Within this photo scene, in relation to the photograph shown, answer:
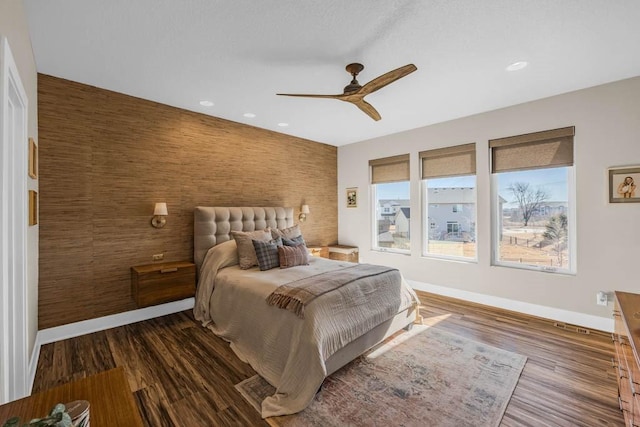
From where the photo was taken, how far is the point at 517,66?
2682mm

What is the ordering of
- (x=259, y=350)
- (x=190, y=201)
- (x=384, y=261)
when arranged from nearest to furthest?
(x=259, y=350)
(x=190, y=201)
(x=384, y=261)

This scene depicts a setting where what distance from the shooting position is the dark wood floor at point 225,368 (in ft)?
6.21

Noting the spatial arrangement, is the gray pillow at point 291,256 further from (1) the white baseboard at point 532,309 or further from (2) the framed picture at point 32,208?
(1) the white baseboard at point 532,309

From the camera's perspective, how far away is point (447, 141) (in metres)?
4.33

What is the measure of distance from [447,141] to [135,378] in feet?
15.5

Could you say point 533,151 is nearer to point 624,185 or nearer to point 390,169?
point 624,185

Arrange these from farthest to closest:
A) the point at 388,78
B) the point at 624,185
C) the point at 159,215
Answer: the point at 159,215
the point at 624,185
the point at 388,78

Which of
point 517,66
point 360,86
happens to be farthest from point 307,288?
point 517,66

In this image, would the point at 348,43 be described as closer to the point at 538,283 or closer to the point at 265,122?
the point at 265,122

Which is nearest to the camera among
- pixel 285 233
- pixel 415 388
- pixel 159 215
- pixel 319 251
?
pixel 415 388

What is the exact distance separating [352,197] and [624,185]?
3.78 metres

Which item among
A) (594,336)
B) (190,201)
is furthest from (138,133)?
(594,336)

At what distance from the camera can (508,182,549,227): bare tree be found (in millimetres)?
3652

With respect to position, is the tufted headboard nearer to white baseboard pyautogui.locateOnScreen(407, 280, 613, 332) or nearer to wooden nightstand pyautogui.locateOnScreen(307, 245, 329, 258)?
wooden nightstand pyautogui.locateOnScreen(307, 245, 329, 258)
